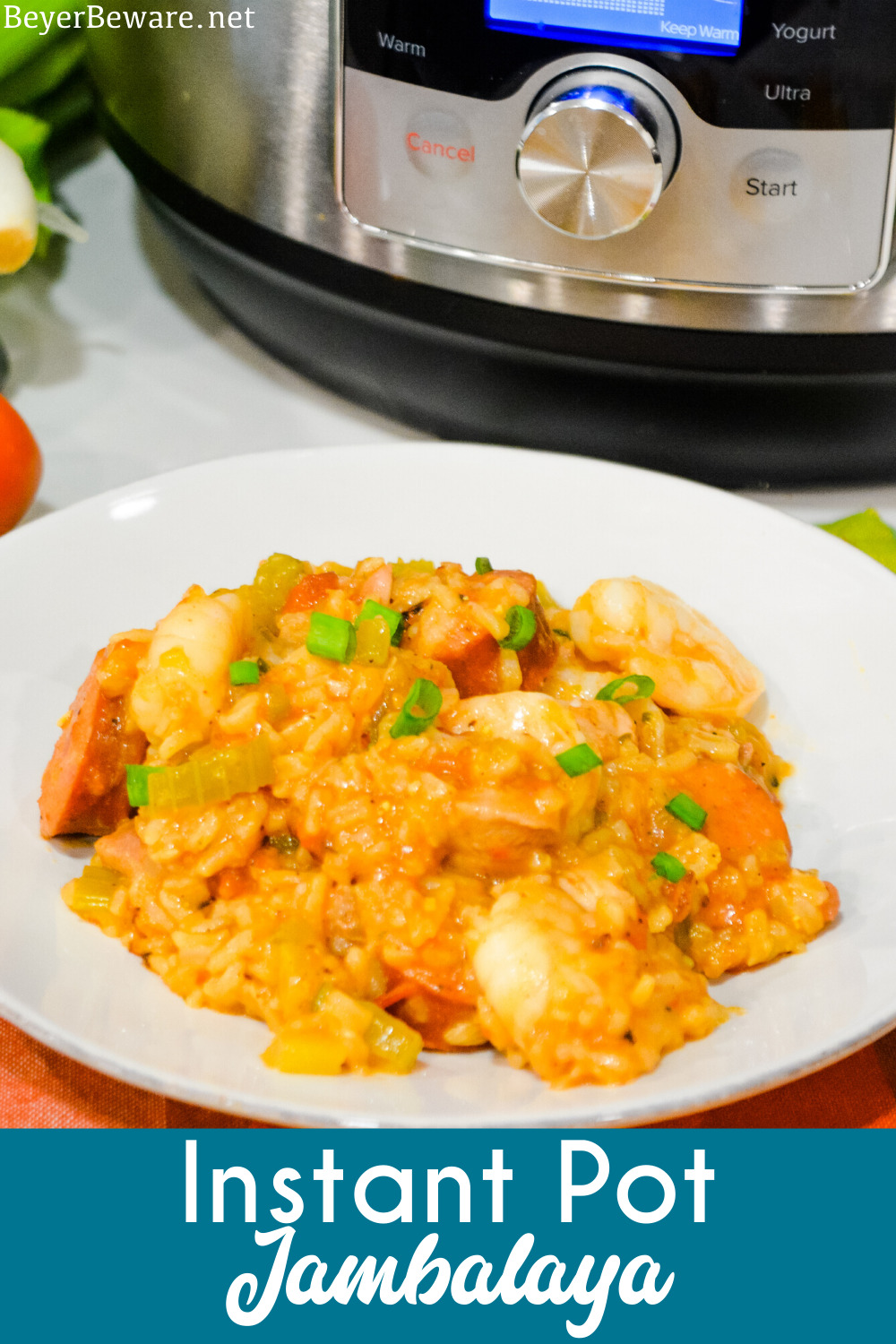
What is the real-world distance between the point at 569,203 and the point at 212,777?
81 centimetres

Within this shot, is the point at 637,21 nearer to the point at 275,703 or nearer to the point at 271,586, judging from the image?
the point at 271,586

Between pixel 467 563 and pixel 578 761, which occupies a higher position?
pixel 578 761

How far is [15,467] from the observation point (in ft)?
6.08

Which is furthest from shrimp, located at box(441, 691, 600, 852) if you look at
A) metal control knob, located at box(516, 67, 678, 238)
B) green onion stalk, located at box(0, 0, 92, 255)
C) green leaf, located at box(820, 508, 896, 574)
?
green onion stalk, located at box(0, 0, 92, 255)

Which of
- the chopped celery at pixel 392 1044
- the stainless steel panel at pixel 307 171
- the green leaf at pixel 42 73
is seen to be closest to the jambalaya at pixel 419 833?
the chopped celery at pixel 392 1044

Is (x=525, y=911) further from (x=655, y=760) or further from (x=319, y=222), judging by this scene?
(x=319, y=222)

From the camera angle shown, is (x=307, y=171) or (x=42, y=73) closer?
(x=307, y=171)

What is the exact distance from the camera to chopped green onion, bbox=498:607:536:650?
1.39 meters

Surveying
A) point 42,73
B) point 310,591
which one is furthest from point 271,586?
point 42,73

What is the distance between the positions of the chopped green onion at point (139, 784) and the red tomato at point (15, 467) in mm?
735

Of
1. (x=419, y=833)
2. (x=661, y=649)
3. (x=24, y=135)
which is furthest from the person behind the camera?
(x=24, y=135)

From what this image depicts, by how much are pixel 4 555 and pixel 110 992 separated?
61 centimetres

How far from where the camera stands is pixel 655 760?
1.38 metres

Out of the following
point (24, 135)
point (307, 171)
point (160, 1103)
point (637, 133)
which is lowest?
point (160, 1103)
